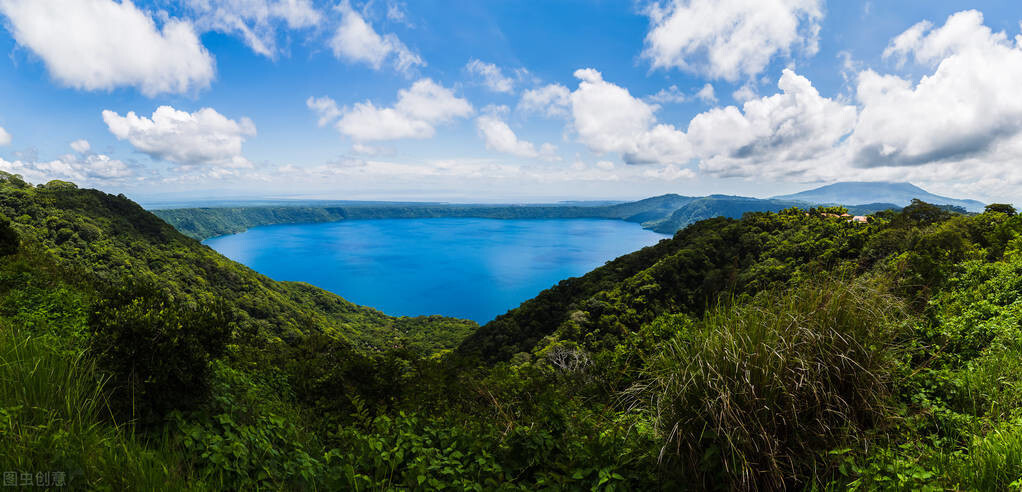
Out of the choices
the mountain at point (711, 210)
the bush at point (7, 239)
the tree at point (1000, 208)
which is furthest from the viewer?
the mountain at point (711, 210)

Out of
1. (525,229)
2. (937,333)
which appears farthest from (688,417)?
(525,229)

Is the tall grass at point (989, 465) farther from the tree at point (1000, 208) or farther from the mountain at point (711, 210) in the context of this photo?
the mountain at point (711, 210)

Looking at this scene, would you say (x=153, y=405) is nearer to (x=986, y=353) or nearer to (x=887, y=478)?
(x=887, y=478)

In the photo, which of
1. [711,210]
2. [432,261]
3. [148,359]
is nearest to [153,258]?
[148,359]

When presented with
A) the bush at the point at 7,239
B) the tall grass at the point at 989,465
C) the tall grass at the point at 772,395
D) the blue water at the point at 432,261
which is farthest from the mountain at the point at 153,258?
the tall grass at the point at 989,465

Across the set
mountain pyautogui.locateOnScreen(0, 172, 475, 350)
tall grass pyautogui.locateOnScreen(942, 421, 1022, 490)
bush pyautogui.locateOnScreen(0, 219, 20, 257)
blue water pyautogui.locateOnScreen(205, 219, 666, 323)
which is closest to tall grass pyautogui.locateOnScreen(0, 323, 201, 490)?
tall grass pyautogui.locateOnScreen(942, 421, 1022, 490)

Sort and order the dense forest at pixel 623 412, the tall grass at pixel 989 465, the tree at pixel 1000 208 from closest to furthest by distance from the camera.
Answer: the tall grass at pixel 989 465, the dense forest at pixel 623 412, the tree at pixel 1000 208
